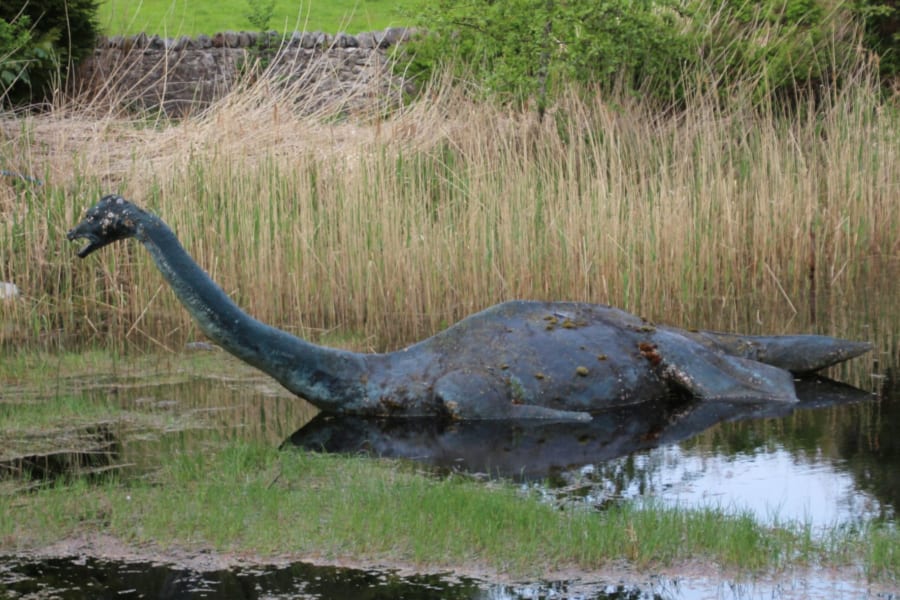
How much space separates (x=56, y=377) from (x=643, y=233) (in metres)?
4.42

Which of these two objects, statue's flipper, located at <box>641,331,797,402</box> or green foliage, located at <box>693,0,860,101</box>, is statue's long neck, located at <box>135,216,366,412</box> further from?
green foliage, located at <box>693,0,860,101</box>

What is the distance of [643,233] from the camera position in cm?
987

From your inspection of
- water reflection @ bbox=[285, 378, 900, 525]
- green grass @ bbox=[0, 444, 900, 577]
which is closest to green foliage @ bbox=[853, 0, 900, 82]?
water reflection @ bbox=[285, 378, 900, 525]

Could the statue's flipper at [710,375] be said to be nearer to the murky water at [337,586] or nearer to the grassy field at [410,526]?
the grassy field at [410,526]

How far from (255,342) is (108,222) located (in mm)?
986

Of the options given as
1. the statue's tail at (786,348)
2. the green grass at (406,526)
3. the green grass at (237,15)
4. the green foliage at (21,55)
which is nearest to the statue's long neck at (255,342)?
the green grass at (406,526)

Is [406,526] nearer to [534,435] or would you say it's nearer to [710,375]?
[534,435]

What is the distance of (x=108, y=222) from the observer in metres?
6.75

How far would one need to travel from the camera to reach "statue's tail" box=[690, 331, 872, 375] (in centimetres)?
783

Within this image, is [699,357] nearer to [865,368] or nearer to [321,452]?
[865,368]

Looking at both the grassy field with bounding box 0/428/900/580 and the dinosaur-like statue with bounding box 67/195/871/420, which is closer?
the grassy field with bounding box 0/428/900/580

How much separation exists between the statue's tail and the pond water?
0.53 ft

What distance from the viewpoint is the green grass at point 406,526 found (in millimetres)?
4625

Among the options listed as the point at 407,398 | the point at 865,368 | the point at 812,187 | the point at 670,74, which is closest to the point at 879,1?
the point at 670,74
